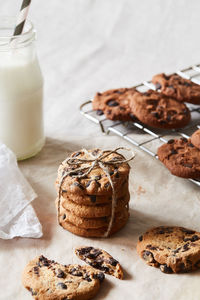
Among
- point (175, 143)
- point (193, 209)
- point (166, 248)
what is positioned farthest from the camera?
point (175, 143)

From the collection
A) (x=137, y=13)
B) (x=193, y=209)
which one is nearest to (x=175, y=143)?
(x=193, y=209)

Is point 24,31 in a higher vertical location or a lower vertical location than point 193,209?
higher

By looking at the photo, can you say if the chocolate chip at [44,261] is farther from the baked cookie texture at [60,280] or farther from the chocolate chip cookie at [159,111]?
the chocolate chip cookie at [159,111]

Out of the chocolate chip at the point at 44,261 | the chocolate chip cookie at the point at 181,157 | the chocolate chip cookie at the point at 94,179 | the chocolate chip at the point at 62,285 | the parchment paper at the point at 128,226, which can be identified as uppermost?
the chocolate chip cookie at the point at 94,179

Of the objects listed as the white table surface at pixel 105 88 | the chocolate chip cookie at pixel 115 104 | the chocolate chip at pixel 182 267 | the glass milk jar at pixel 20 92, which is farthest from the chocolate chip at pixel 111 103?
the chocolate chip at pixel 182 267

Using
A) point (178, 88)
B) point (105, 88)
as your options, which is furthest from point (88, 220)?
point (105, 88)

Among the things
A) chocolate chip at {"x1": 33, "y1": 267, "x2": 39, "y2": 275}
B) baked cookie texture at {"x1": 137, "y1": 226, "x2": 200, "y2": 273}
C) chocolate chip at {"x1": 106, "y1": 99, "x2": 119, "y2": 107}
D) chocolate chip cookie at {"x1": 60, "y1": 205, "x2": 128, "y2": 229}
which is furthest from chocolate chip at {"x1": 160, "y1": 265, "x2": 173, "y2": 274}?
chocolate chip at {"x1": 106, "y1": 99, "x2": 119, "y2": 107}

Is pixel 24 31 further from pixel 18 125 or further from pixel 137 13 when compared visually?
pixel 137 13

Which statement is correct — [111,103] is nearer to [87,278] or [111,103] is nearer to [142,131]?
[142,131]
